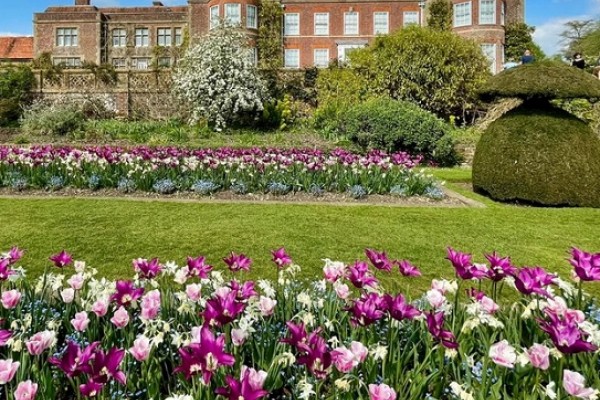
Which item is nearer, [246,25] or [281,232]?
[281,232]

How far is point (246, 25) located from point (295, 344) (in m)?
36.9

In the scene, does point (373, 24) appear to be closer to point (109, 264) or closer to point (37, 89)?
point (37, 89)

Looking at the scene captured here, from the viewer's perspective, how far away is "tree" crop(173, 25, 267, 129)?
66.6ft

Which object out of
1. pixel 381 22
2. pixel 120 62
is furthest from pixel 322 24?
pixel 120 62

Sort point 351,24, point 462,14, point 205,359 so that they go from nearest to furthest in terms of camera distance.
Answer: point 205,359
point 462,14
point 351,24

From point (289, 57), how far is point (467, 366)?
38.7 m

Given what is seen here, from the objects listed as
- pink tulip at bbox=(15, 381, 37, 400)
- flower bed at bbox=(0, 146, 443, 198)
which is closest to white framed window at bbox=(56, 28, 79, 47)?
flower bed at bbox=(0, 146, 443, 198)

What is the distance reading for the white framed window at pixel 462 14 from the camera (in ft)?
112

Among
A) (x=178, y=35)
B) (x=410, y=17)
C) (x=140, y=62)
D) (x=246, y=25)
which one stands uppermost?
(x=410, y=17)

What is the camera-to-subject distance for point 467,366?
6.09 ft

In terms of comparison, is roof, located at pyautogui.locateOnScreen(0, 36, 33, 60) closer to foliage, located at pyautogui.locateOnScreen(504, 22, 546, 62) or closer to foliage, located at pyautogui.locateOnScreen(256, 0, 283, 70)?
foliage, located at pyautogui.locateOnScreen(256, 0, 283, 70)

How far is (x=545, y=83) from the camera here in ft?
28.4

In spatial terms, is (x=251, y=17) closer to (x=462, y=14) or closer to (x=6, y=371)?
(x=462, y=14)

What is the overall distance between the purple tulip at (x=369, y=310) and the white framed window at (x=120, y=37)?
4459 cm
